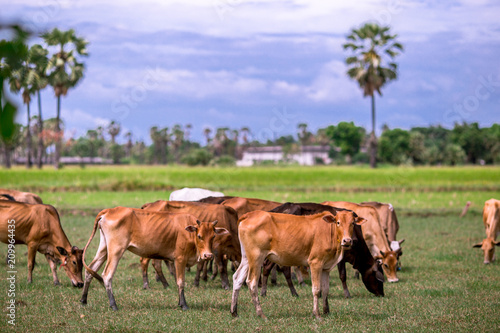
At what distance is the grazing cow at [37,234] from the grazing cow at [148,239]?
6.46ft

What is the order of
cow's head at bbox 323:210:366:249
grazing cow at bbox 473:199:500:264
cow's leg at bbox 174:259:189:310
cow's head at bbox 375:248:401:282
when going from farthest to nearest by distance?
1. grazing cow at bbox 473:199:500:264
2. cow's head at bbox 375:248:401:282
3. cow's leg at bbox 174:259:189:310
4. cow's head at bbox 323:210:366:249

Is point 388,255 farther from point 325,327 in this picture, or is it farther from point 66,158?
point 66,158

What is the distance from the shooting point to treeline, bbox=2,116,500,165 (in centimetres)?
8062

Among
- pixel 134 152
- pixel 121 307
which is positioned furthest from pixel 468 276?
pixel 134 152

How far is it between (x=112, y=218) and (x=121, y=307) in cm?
148

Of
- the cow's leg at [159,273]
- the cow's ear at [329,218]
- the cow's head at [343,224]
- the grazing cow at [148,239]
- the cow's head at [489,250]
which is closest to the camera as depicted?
the cow's head at [343,224]

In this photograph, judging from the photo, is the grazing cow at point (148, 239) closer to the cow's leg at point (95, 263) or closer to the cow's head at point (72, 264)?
the cow's leg at point (95, 263)

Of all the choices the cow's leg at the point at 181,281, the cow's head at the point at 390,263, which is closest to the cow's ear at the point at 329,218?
the cow's leg at the point at 181,281

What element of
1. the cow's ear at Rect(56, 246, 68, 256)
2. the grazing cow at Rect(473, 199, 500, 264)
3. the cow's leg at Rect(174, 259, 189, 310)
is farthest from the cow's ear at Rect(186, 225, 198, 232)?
the grazing cow at Rect(473, 199, 500, 264)

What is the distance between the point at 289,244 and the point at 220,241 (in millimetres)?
2980

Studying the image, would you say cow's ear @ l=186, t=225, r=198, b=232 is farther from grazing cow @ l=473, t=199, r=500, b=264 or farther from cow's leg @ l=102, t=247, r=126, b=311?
grazing cow @ l=473, t=199, r=500, b=264

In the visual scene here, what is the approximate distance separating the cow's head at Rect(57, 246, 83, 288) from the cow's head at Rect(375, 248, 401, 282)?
20.3 ft

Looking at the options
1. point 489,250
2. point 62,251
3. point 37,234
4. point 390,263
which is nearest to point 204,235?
point 62,251

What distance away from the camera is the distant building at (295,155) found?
102444 mm
